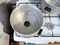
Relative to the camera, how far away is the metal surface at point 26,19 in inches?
37.2

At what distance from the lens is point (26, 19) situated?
3.23 ft

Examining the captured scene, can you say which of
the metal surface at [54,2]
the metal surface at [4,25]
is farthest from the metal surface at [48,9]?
the metal surface at [4,25]

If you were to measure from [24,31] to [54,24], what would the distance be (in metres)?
0.20

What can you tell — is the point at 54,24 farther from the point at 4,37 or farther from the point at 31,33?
the point at 4,37

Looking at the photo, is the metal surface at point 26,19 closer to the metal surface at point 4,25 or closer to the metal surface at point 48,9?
the metal surface at point 48,9

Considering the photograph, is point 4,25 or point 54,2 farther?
point 4,25

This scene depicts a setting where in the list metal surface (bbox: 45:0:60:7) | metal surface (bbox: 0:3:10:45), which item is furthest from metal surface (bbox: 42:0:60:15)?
metal surface (bbox: 0:3:10:45)

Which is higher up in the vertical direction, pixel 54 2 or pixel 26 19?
pixel 54 2

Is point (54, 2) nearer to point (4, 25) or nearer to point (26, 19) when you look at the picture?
point (26, 19)

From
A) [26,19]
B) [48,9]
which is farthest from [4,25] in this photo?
[48,9]

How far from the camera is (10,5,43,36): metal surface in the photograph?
0.94 m

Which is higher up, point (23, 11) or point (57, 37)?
point (23, 11)

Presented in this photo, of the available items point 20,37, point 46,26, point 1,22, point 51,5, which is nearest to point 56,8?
point 51,5

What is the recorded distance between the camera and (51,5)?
925 millimetres
